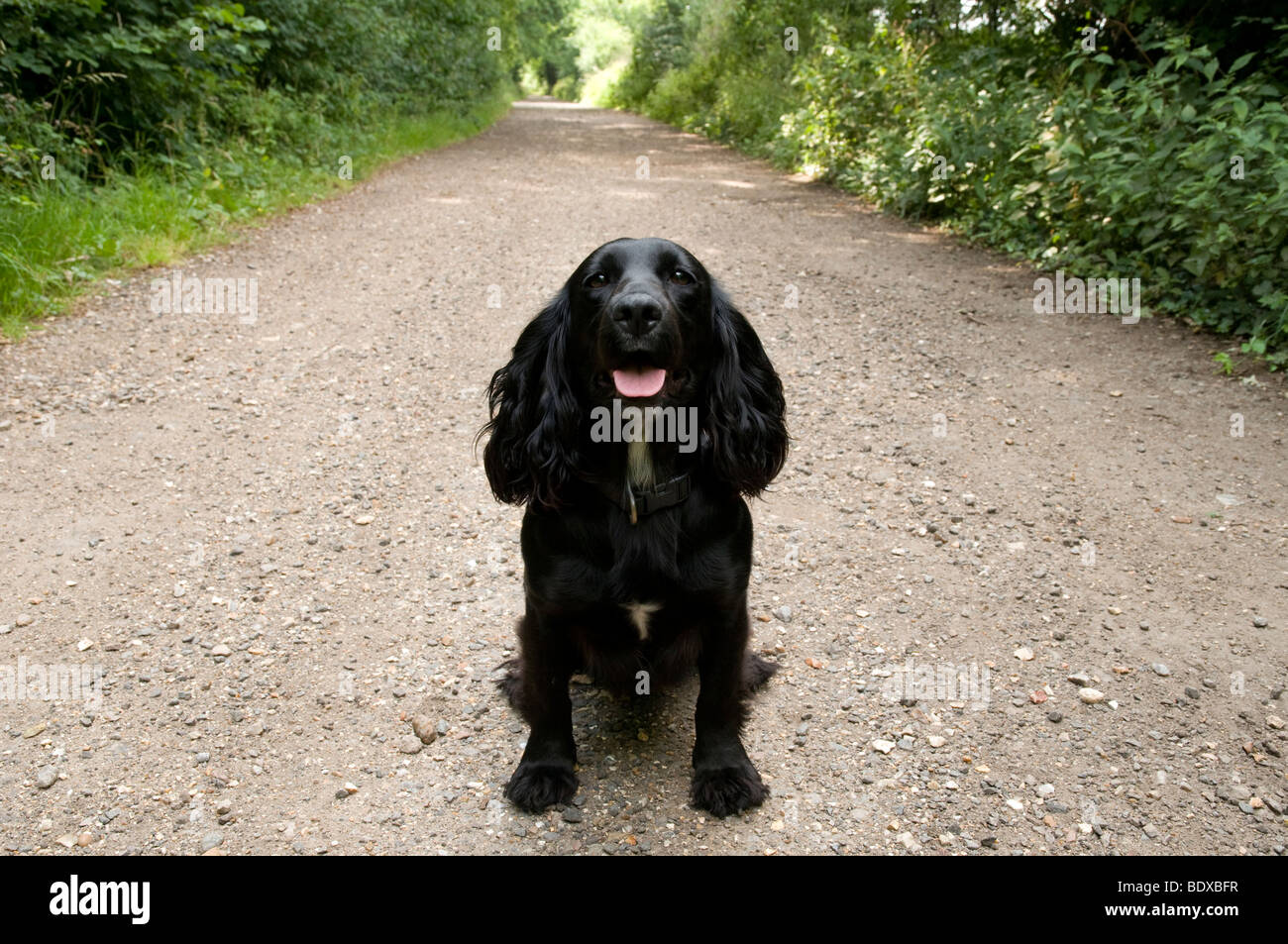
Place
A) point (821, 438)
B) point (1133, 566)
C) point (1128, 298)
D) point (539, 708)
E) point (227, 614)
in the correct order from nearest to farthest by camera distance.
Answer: point (539, 708) → point (227, 614) → point (1133, 566) → point (821, 438) → point (1128, 298)

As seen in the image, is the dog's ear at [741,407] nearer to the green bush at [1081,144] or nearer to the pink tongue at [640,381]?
the pink tongue at [640,381]

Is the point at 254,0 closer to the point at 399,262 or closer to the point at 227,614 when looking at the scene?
the point at 399,262

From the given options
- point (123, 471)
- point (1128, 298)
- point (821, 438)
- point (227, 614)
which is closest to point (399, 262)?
point (123, 471)

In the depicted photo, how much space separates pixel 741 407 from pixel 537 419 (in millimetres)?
543

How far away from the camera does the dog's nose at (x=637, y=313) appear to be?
2055 mm

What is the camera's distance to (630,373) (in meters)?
2.15

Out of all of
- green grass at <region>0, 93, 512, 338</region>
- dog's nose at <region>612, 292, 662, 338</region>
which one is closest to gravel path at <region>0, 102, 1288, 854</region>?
green grass at <region>0, 93, 512, 338</region>

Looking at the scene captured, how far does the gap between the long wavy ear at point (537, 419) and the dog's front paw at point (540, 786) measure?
2.32ft

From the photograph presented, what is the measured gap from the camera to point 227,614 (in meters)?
3.15

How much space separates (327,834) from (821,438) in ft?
10.2

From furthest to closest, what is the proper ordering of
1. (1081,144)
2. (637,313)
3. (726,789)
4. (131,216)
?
(131,216) < (1081,144) < (726,789) < (637,313)

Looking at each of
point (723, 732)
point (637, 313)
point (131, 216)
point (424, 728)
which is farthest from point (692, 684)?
point (131, 216)

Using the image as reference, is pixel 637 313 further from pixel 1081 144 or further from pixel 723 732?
pixel 1081 144

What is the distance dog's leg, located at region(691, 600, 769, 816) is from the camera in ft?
7.59
